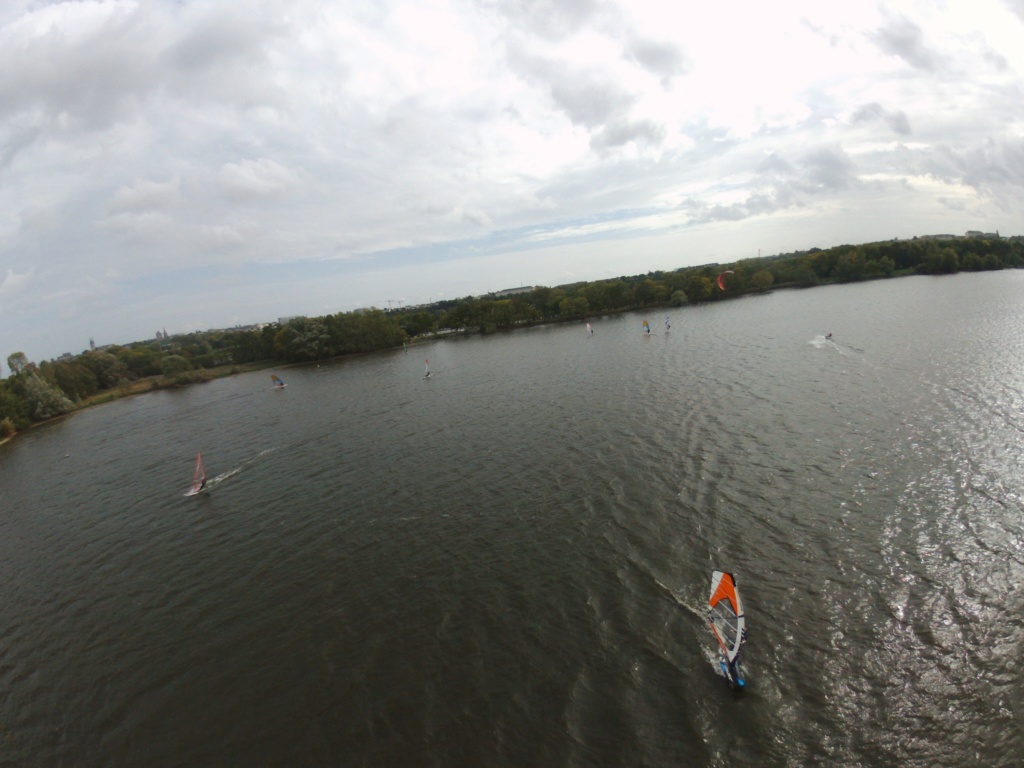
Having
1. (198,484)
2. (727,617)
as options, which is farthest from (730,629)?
(198,484)

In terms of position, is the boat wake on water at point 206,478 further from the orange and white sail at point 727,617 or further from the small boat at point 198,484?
the orange and white sail at point 727,617

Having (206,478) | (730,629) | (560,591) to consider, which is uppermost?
(206,478)

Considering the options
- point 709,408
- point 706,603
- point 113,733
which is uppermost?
point 709,408

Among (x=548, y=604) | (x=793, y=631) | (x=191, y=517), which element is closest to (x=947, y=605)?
(x=793, y=631)

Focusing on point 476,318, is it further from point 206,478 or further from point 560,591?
point 560,591

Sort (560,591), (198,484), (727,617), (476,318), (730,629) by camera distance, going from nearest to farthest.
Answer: (730,629), (727,617), (560,591), (198,484), (476,318)

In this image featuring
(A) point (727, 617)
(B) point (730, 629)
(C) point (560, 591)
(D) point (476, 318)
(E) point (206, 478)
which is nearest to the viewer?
(B) point (730, 629)

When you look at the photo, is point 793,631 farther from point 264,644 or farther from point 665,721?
point 264,644
